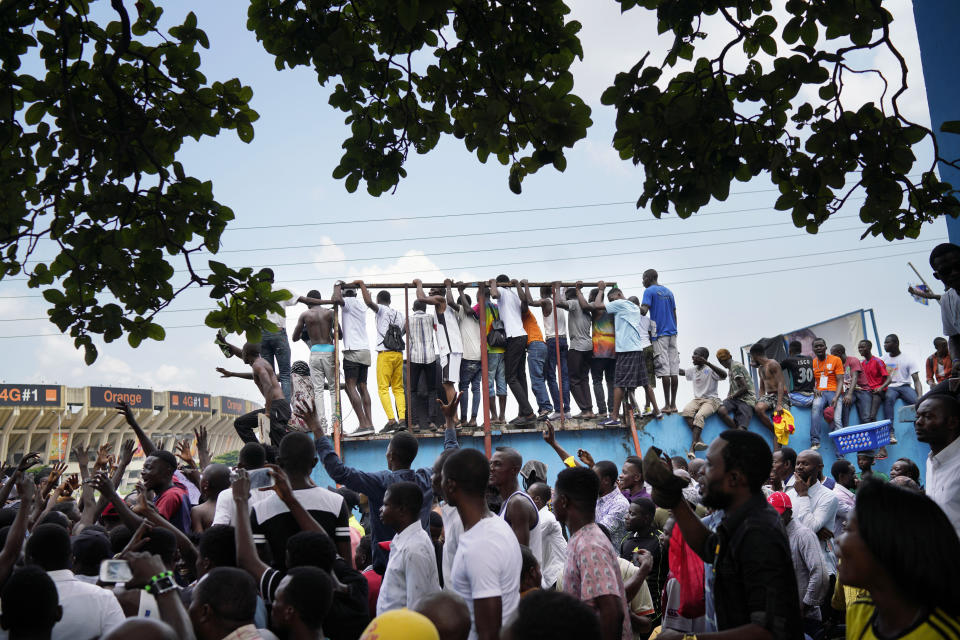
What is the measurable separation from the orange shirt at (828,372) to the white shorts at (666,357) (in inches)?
103

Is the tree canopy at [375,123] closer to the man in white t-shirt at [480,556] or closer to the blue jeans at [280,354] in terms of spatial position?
the man in white t-shirt at [480,556]

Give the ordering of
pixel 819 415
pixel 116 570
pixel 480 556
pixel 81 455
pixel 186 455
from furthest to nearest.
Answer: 1. pixel 819 415
2. pixel 186 455
3. pixel 81 455
4. pixel 480 556
5. pixel 116 570

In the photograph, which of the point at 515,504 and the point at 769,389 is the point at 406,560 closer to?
the point at 515,504

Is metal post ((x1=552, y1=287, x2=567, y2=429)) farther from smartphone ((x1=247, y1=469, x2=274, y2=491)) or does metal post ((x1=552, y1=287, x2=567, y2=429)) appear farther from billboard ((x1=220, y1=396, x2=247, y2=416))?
billboard ((x1=220, y1=396, x2=247, y2=416))

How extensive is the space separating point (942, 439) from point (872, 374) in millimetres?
10029

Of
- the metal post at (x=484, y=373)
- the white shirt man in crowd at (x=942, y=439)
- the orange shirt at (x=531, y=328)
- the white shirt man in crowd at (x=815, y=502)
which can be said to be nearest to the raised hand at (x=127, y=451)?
the white shirt man in crowd at (x=815, y=502)

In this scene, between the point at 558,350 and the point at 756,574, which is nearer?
the point at 756,574

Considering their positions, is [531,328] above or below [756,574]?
above

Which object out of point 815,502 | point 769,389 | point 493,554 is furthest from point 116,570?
point 769,389

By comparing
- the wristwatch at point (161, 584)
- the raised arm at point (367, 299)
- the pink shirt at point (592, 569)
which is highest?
the raised arm at point (367, 299)

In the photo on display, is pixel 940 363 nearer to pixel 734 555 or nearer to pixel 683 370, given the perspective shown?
pixel 683 370

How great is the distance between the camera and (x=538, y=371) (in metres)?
12.6

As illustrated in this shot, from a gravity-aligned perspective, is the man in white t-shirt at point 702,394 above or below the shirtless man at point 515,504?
above

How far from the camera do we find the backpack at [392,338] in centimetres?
1212
